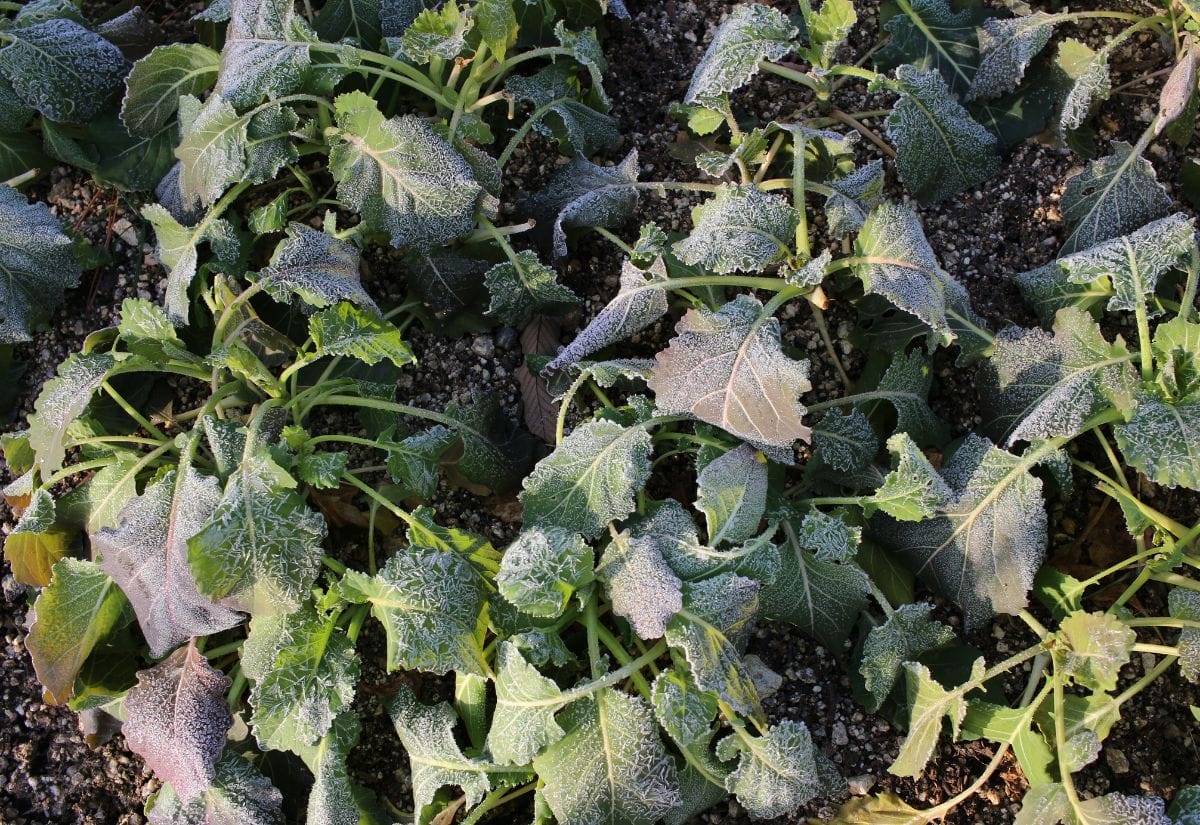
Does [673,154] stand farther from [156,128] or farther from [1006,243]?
[156,128]

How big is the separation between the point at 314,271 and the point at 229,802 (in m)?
1.08

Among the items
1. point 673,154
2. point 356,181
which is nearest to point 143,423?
point 356,181

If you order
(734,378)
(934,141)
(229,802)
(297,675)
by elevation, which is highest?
(934,141)

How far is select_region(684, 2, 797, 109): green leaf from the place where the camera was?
2301mm

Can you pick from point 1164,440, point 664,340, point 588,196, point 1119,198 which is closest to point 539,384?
point 664,340

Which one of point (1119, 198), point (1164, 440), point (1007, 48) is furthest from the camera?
point (1007, 48)

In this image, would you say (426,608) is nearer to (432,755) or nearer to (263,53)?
(432,755)

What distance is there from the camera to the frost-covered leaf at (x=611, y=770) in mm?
1926

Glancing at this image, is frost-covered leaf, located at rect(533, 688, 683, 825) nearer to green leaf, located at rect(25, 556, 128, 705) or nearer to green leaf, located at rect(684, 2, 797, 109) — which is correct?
green leaf, located at rect(25, 556, 128, 705)

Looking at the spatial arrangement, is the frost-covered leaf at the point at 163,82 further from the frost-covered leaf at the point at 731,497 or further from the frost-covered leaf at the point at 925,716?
the frost-covered leaf at the point at 925,716

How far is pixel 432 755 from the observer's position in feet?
6.59

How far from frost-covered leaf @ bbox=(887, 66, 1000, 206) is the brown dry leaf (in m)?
0.90

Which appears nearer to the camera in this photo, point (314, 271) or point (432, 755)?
point (432, 755)

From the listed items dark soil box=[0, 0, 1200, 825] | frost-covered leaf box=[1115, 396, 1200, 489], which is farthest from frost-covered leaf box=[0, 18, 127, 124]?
frost-covered leaf box=[1115, 396, 1200, 489]
